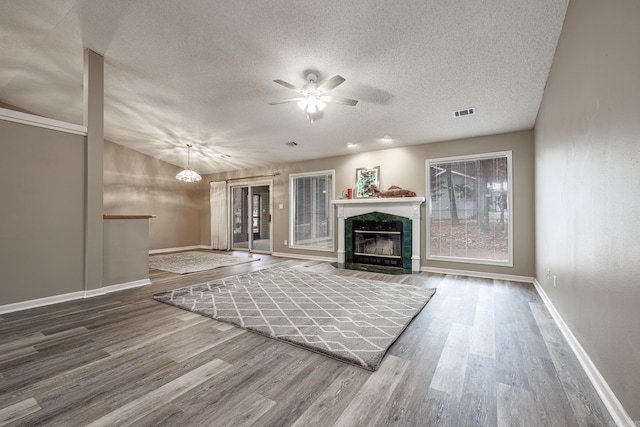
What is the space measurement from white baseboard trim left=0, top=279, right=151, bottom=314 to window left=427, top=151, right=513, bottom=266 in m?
5.11

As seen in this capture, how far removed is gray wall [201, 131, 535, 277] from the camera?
4.40m

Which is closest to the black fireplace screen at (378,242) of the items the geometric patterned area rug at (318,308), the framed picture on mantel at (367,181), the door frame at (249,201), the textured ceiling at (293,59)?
the framed picture on mantel at (367,181)

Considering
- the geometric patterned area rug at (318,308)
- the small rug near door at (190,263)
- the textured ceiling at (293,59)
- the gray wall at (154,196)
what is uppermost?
the textured ceiling at (293,59)

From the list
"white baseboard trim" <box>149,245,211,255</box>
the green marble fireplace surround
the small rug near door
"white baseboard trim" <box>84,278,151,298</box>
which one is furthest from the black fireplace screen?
"white baseboard trim" <box>149,245,211,255</box>

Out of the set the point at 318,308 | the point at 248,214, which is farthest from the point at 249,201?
the point at 318,308

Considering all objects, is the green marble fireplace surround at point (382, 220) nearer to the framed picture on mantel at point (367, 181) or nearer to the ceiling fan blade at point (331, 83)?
the framed picture on mantel at point (367, 181)

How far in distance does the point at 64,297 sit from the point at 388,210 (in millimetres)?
5170

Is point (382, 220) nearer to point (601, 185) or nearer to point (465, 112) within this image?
point (465, 112)

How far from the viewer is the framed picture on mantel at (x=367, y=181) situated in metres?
5.84

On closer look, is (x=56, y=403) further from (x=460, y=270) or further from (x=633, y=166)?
(x=460, y=270)

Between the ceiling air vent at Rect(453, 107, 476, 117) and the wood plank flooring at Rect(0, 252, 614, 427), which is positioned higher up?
the ceiling air vent at Rect(453, 107, 476, 117)

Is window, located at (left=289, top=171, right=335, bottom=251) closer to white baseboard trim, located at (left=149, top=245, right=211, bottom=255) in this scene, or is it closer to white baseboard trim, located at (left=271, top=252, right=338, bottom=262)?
white baseboard trim, located at (left=271, top=252, right=338, bottom=262)

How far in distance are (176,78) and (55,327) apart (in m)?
3.35

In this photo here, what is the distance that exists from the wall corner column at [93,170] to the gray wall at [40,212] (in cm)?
7
